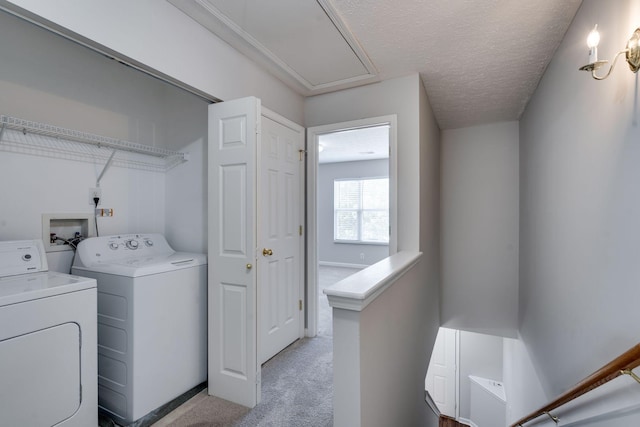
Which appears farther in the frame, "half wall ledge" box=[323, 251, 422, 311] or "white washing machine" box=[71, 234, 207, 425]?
"white washing machine" box=[71, 234, 207, 425]

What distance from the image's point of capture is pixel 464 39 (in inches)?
78.0

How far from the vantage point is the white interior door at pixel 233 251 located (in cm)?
191

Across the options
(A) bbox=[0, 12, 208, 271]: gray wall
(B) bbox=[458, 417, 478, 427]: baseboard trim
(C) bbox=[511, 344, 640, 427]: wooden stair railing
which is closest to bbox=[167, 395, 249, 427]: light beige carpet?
(A) bbox=[0, 12, 208, 271]: gray wall

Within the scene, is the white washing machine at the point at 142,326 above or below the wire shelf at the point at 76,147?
below

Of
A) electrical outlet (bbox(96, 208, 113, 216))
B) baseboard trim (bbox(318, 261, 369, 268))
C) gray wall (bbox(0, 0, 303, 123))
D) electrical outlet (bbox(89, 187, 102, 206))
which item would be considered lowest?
baseboard trim (bbox(318, 261, 369, 268))

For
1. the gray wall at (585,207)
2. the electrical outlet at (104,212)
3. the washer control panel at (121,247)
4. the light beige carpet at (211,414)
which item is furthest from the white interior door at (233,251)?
the gray wall at (585,207)

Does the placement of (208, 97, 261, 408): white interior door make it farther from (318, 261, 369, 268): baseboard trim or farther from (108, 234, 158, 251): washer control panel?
(318, 261, 369, 268): baseboard trim

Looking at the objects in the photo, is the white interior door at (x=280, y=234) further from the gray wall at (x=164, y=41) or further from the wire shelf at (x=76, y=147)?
the wire shelf at (x=76, y=147)

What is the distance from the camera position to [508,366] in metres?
4.14

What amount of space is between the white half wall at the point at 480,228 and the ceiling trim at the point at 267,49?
1.96 metres

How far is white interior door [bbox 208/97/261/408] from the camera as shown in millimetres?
1909

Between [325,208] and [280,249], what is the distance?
474 centimetres

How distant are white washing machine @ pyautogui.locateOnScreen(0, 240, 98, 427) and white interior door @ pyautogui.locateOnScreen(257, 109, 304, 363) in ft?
3.70

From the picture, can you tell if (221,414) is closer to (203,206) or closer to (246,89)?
(203,206)
